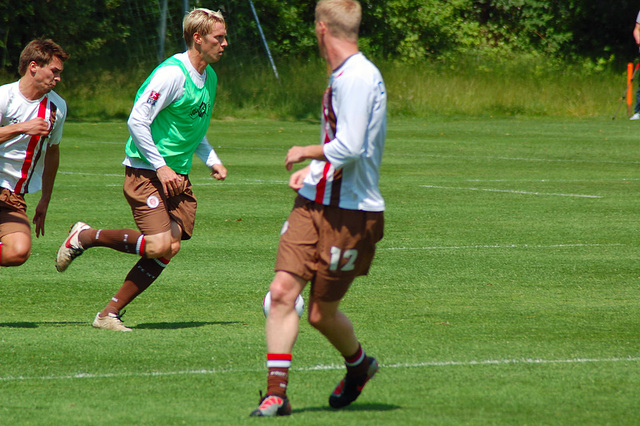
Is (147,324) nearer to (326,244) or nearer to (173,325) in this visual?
(173,325)

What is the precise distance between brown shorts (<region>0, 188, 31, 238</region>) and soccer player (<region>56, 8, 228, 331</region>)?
0.54m

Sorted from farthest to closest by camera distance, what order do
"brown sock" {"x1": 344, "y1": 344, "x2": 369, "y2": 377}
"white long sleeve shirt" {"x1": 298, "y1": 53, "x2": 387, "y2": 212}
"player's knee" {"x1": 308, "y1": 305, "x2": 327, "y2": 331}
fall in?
"brown sock" {"x1": 344, "y1": 344, "x2": 369, "y2": 377}, "player's knee" {"x1": 308, "y1": 305, "x2": 327, "y2": 331}, "white long sleeve shirt" {"x1": 298, "y1": 53, "x2": 387, "y2": 212}

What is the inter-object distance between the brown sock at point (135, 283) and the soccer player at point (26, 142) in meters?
0.67

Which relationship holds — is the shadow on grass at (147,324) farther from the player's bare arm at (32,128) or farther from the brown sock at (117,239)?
the player's bare arm at (32,128)

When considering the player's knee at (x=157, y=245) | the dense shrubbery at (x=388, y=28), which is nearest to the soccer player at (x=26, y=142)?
the player's knee at (x=157, y=245)

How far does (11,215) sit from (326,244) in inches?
131

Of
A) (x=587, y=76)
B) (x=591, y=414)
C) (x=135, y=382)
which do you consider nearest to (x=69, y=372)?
(x=135, y=382)

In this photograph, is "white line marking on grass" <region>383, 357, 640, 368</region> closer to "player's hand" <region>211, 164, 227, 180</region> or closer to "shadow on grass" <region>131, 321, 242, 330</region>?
"shadow on grass" <region>131, 321, 242, 330</region>

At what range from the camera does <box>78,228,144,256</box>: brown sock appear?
743cm

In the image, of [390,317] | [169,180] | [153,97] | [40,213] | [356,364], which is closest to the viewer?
[356,364]

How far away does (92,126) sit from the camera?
27.0 metres

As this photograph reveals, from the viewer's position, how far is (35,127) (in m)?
6.80

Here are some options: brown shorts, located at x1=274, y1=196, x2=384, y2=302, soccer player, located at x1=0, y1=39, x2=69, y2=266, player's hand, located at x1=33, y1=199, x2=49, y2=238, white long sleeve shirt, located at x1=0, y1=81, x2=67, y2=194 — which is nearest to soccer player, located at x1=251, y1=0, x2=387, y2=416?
brown shorts, located at x1=274, y1=196, x2=384, y2=302

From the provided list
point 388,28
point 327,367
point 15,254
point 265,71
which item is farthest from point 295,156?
point 388,28
